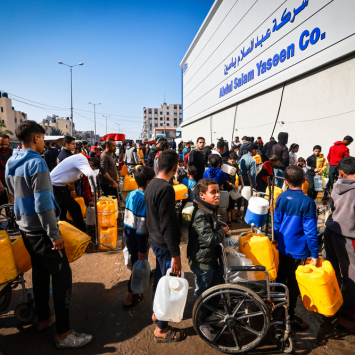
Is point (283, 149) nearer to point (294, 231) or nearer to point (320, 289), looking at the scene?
point (294, 231)

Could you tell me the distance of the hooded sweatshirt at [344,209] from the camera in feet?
8.38

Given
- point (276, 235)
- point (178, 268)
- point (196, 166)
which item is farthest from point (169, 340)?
point (196, 166)

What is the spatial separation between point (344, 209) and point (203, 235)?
1.70 metres

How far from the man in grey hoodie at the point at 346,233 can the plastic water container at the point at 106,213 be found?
3.52 metres

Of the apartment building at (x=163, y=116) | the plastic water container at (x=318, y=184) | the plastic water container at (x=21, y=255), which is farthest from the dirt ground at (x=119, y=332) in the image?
the apartment building at (x=163, y=116)

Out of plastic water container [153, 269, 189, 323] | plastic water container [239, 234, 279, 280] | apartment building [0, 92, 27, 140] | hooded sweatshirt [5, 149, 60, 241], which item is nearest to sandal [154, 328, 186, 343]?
plastic water container [153, 269, 189, 323]

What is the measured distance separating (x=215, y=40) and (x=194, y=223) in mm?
25213

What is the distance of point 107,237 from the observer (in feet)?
14.9

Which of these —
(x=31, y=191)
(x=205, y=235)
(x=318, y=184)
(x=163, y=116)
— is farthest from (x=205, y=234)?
(x=163, y=116)

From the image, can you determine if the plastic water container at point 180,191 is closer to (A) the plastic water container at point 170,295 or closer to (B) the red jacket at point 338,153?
(A) the plastic water container at point 170,295

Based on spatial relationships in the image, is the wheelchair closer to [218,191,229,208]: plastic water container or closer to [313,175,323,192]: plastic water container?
[218,191,229,208]: plastic water container

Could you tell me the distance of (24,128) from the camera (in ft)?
7.22

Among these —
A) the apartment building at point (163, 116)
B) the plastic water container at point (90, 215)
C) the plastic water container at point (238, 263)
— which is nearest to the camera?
the plastic water container at point (238, 263)

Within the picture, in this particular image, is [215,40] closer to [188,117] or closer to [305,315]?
[188,117]
